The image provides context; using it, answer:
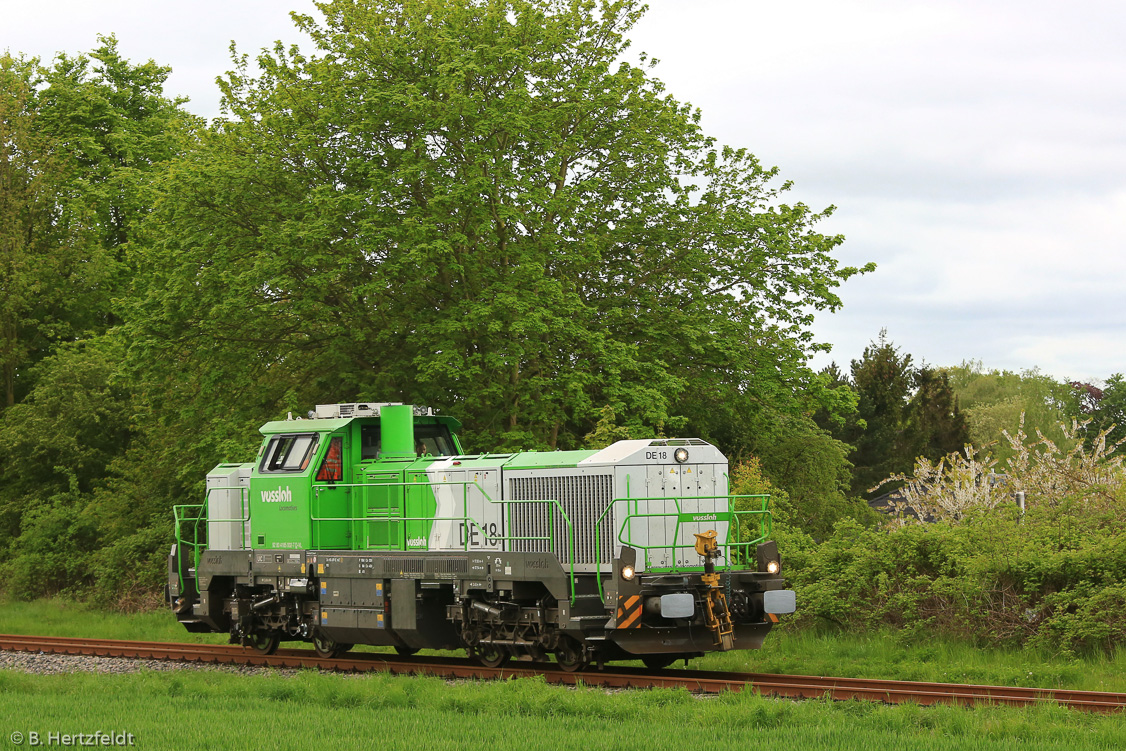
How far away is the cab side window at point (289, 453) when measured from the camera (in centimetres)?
1631

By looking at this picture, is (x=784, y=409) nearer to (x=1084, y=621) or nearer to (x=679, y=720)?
(x=1084, y=621)

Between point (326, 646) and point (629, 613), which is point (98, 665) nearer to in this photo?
point (326, 646)

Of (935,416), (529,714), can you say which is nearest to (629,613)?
(529,714)

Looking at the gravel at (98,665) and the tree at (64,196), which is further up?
the tree at (64,196)

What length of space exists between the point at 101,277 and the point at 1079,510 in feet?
97.9

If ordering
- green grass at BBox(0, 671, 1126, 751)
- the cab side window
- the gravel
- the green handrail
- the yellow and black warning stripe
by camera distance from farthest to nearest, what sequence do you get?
the cab side window < the gravel < the green handrail < the yellow and black warning stripe < green grass at BBox(0, 671, 1126, 751)

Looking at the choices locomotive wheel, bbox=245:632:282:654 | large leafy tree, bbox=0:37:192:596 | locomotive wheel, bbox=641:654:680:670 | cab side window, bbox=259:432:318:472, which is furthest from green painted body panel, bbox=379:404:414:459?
large leafy tree, bbox=0:37:192:596

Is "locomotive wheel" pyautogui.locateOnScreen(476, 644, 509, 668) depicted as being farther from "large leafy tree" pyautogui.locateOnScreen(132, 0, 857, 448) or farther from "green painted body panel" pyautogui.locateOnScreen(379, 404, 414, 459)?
"large leafy tree" pyautogui.locateOnScreen(132, 0, 857, 448)

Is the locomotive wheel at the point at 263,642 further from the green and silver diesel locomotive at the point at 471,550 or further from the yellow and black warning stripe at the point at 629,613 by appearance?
the yellow and black warning stripe at the point at 629,613

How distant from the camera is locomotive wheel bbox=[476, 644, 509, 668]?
48.0 feet

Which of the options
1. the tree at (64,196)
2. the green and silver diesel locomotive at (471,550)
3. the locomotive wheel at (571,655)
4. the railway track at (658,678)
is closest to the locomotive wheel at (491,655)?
the green and silver diesel locomotive at (471,550)

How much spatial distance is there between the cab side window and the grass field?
9.88ft

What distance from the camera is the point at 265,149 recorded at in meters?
24.3

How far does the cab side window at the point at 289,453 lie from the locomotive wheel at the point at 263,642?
8.44ft
